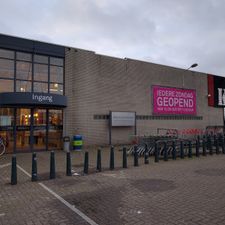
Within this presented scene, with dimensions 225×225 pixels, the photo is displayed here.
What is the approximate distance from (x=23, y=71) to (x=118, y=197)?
12.3 meters

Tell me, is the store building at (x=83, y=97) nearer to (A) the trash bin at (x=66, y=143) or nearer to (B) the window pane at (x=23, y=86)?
(B) the window pane at (x=23, y=86)

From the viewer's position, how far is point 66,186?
8.24 meters

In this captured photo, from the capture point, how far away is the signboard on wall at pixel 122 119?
2097cm

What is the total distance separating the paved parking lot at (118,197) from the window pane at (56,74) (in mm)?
8559

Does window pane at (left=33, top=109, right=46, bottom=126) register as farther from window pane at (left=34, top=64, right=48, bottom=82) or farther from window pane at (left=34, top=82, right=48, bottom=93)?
window pane at (left=34, top=64, right=48, bottom=82)

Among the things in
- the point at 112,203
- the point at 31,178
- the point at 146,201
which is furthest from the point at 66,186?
the point at 146,201

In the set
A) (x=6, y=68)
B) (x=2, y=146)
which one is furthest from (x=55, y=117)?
(x=6, y=68)

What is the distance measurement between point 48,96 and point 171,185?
10694 millimetres

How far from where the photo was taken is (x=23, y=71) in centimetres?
1691

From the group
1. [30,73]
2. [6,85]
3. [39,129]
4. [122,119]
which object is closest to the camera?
[6,85]

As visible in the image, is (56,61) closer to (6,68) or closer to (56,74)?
(56,74)

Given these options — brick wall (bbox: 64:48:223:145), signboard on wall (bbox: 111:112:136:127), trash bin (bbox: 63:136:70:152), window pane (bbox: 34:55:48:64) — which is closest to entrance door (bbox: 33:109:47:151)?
trash bin (bbox: 63:136:70:152)

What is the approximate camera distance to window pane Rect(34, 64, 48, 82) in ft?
57.1

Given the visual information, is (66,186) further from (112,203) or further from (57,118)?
(57,118)
